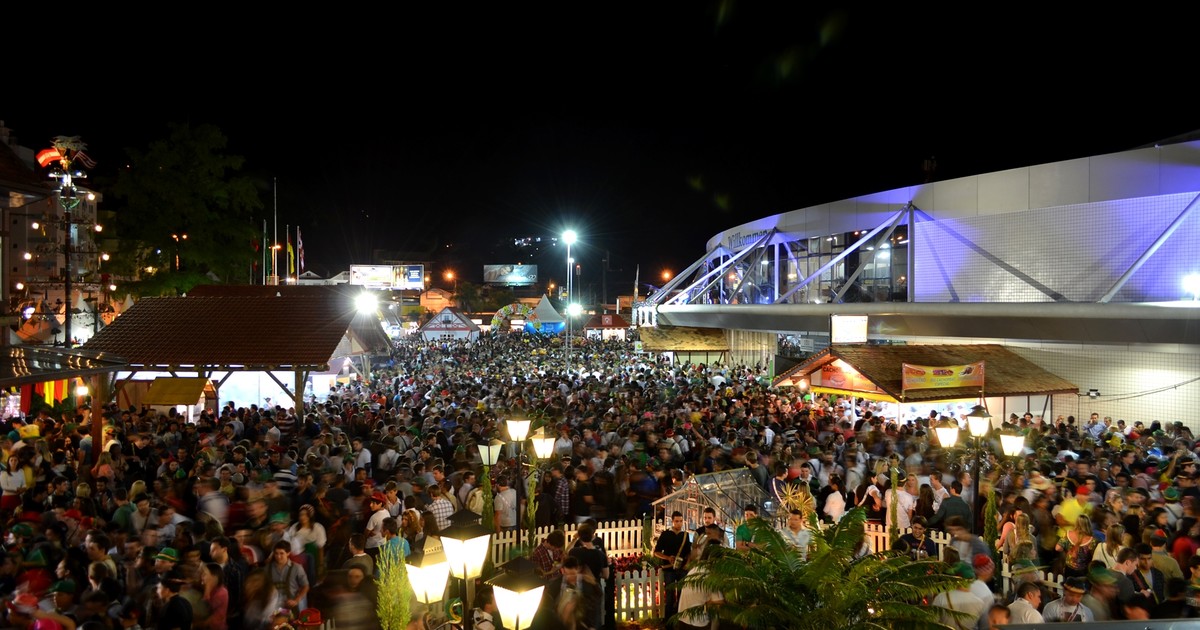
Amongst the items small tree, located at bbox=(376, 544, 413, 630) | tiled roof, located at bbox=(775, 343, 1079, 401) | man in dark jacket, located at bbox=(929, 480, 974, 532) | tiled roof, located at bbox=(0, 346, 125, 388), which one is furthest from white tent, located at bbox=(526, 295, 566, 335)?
small tree, located at bbox=(376, 544, 413, 630)

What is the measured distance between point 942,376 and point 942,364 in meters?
1.54

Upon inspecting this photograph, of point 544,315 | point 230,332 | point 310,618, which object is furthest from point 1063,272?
point 544,315

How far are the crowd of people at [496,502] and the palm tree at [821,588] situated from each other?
58cm

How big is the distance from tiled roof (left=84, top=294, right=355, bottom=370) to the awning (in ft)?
1.16

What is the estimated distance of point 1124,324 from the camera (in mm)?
16391

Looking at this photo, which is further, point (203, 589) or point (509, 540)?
point (509, 540)

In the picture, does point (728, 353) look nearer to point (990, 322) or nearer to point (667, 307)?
point (667, 307)

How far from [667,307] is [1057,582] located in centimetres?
2607

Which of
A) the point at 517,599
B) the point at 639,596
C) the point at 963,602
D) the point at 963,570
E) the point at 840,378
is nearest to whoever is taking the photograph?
the point at 517,599

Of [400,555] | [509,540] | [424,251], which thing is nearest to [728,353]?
[509,540]

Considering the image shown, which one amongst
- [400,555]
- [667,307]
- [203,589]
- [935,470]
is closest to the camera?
[203,589]

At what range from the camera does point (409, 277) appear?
234 feet

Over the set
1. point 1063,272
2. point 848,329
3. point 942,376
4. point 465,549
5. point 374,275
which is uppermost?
point 374,275

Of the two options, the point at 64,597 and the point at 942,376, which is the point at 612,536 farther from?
the point at 942,376
